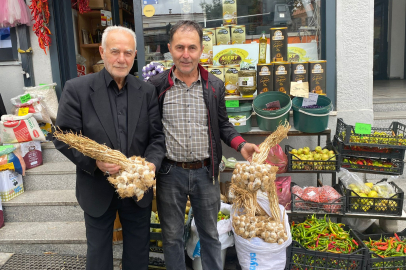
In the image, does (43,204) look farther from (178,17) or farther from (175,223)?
(178,17)

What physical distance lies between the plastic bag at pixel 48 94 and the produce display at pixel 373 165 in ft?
12.1

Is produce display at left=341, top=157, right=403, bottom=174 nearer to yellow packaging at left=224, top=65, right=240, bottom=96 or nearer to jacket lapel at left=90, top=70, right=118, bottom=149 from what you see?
yellow packaging at left=224, top=65, right=240, bottom=96

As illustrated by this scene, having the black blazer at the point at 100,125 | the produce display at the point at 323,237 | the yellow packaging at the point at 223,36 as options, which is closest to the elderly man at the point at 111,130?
the black blazer at the point at 100,125

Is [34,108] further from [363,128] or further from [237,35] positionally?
[363,128]

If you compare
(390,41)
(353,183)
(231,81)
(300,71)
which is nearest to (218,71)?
(231,81)

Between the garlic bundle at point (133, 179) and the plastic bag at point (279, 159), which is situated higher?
the garlic bundle at point (133, 179)

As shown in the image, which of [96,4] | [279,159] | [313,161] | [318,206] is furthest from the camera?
[96,4]

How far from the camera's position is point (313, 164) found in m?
3.08

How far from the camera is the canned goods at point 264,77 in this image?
3.38 metres

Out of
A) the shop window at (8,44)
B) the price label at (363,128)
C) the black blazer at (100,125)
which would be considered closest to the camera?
the black blazer at (100,125)

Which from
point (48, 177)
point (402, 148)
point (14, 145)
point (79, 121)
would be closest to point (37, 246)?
point (48, 177)

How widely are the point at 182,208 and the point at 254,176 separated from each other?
62cm

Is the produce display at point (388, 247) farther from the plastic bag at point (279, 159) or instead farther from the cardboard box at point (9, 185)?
the cardboard box at point (9, 185)

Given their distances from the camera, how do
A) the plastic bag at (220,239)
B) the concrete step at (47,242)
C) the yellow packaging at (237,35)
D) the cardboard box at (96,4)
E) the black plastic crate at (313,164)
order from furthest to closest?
the cardboard box at (96,4), the yellow packaging at (237,35), the concrete step at (47,242), the black plastic crate at (313,164), the plastic bag at (220,239)
